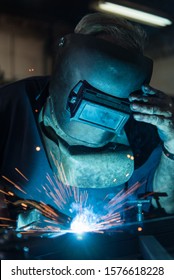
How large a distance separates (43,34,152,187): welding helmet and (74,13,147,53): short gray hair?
4.6 inches

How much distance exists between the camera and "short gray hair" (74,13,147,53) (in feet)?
4.13

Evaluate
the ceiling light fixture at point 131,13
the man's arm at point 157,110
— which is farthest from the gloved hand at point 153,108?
the ceiling light fixture at point 131,13

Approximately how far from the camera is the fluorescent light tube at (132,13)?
193 centimetres

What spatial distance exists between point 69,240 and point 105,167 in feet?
1.13

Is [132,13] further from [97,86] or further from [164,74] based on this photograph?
[164,74]

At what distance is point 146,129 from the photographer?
1688 mm

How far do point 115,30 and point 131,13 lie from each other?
2.71ft

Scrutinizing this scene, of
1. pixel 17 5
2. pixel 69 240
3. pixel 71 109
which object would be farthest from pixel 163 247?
pixel 17 5

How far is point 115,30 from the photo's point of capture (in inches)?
50.5

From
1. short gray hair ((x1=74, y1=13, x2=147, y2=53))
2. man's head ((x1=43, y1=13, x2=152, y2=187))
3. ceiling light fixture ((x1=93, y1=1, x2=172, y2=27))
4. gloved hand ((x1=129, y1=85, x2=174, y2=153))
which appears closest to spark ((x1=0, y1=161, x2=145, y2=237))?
man's head ((x1=43, y1=13, x2=152, y2=187))

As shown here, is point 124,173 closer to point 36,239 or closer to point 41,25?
point 36,239

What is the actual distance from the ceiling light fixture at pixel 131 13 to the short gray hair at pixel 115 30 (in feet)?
1.71

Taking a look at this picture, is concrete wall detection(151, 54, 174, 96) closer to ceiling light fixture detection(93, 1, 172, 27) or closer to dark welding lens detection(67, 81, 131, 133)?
ceiling light fixture detection(93, 1, 172, 27)

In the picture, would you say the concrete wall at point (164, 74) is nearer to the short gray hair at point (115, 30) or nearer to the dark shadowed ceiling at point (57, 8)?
the dark shadowed ceiling at point (57, 8)
